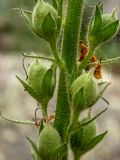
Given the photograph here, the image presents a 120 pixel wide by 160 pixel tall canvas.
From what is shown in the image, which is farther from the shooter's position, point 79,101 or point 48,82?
point 48,82

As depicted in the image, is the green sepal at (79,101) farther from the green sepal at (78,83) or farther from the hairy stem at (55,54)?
the hairy stem at (55,54)

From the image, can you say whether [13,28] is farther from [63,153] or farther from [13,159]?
[63,153]

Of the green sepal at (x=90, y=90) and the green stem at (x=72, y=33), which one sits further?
the green stem at (x=72, y=33)

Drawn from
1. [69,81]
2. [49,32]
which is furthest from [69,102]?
[49,32]

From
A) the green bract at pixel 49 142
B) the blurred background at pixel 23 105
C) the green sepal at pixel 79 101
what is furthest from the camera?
the blurred background at pixel 23 105

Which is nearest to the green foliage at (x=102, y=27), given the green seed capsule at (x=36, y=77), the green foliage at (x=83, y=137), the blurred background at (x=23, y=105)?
the green seed capsule at (x=36, y=77)

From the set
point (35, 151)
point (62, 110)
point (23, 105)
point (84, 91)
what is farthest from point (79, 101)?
point (23, 105)

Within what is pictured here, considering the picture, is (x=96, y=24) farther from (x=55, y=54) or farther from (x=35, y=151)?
(x=35, y=151)
